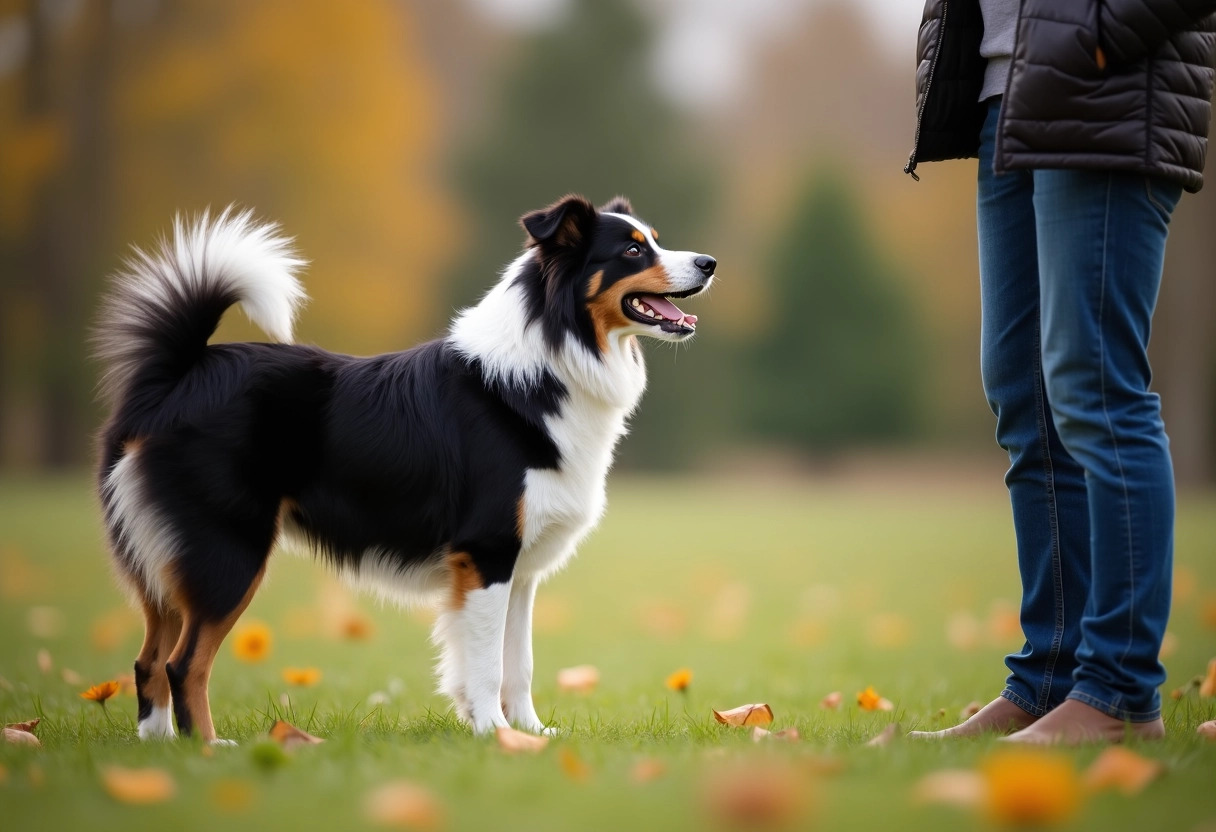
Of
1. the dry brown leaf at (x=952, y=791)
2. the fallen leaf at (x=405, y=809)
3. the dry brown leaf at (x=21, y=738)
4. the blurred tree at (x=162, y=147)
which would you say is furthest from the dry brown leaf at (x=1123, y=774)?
the blurred tree at (x=162, y=147)

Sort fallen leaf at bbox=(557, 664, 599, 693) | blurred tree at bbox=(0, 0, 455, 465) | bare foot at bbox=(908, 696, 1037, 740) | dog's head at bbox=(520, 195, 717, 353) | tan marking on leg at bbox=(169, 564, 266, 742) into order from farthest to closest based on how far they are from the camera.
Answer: blurred tree at bbox=(0, 0, 455, 465), fallen leaf at bbox=(557, 664, 599, 693), dog's head at bbox=(520, 195, 717, 353), tan marking on leg at bbox=(169, 564, 266, 742), bare foot at bbox=(908, 696, 1037, 740)

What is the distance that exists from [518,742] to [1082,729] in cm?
144

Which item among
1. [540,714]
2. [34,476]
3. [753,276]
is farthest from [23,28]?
[540,714]

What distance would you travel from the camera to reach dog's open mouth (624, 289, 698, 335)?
153 inches

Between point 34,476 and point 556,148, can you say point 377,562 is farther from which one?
point 556,148

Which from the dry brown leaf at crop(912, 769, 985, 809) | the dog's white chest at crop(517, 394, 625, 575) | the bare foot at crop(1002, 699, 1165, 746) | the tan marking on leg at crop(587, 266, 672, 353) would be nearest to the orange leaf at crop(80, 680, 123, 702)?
the dog's white chest at crop(517, 394, 625, 575)

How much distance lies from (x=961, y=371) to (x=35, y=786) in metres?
27.3

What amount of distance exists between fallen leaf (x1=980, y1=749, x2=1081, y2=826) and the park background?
11cm

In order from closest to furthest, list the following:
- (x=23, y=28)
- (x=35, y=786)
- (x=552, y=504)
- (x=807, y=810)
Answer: (x=807, y=810), (x=35, y=786), (x=552, y=504), (x=23, y=28)

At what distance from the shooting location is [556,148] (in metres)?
24.4

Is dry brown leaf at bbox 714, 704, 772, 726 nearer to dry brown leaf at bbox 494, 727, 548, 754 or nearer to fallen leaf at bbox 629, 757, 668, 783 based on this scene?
dry brown leaf at bbox 494, 727, 548, 754

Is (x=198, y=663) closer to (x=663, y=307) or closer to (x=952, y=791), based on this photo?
(x=663, y=307)

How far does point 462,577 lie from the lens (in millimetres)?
3443

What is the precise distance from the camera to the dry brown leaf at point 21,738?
3.01m
